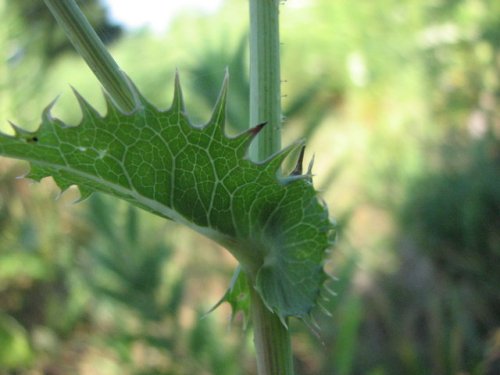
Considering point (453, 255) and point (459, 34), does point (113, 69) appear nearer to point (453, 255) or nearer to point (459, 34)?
point (453, 255)

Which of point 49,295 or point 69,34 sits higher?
point 49,295

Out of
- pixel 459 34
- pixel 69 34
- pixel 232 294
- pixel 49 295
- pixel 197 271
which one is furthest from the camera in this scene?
pixel 459 34

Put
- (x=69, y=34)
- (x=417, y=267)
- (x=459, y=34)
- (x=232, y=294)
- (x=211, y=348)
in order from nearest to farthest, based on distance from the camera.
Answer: (x=69, y=34)
(x=232, y=294)
(x=211, y=348)
(x=417, y=267)
(x=459, y=34)

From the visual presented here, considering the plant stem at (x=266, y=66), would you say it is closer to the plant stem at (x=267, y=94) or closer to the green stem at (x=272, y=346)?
the plant stem at (x=267, y=94)

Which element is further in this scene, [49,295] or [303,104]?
[49,295]

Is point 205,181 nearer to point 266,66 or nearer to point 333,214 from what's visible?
point 266,66

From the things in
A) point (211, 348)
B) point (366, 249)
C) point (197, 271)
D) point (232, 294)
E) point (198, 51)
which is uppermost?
point (198, 51)

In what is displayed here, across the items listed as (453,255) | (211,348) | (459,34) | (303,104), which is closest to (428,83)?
(459,34)
